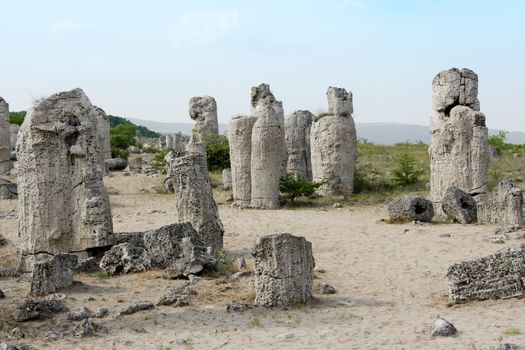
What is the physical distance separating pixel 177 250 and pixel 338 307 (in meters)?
3.12

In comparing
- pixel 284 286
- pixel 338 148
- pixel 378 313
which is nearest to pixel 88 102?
pixel 284 286

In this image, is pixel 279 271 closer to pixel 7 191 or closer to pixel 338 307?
pixel 338 307

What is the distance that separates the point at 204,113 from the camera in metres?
29.0

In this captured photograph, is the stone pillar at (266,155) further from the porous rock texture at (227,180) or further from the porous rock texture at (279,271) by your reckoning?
the porous rock texture at (279,271)

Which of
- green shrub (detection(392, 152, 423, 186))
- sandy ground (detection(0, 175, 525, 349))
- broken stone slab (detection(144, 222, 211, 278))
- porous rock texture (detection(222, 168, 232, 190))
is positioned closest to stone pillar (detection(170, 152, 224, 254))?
sandy ground (detection(0, 175, 525, 349))

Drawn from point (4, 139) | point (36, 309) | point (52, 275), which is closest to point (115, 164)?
point (4, 139)

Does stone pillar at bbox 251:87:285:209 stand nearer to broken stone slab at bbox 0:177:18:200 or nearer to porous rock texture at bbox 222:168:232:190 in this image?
porous rock texture at bbox 222:168:232:190

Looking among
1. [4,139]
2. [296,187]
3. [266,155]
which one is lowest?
[296,187]

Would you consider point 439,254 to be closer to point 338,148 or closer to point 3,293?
point 3,293

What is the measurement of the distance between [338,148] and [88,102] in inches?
373

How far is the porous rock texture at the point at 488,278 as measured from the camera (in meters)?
7.68

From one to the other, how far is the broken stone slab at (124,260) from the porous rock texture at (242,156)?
7779 mm

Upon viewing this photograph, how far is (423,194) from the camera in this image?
18.2 m

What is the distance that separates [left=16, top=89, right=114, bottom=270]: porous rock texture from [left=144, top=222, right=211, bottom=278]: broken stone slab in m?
0.81
